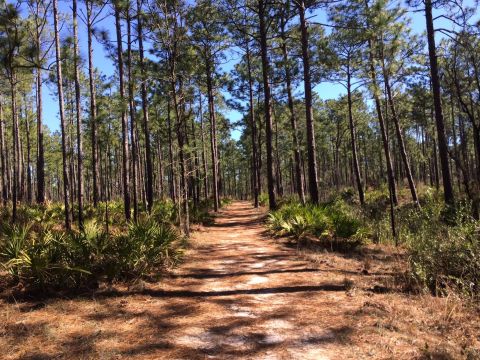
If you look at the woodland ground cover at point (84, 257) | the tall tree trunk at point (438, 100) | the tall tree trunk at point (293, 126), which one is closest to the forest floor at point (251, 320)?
the woodland ground cover at point (84, 257)

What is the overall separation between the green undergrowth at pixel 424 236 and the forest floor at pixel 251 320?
21.1 inches

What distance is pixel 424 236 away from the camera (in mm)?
8625

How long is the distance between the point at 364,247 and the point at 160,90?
55.5 ft

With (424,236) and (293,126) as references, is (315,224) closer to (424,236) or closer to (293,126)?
(424,236)

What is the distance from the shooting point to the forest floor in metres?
4.27

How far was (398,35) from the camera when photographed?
59.2ft

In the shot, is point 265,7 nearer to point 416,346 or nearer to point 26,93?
point 416,346

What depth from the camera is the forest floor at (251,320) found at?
14.0 ft

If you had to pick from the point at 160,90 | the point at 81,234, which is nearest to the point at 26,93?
the point at 160,90

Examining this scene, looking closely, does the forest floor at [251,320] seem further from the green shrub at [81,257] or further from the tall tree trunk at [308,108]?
the tall tree trunk at [308,108]

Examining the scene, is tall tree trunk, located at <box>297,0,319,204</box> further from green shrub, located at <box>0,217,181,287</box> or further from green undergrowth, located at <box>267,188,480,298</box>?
green shrub, located at <box>0,217,181,287</box>

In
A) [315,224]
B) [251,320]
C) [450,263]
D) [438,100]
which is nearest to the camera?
[251,320]

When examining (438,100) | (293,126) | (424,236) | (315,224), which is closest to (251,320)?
(424,236)

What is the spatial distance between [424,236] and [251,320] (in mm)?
5414
